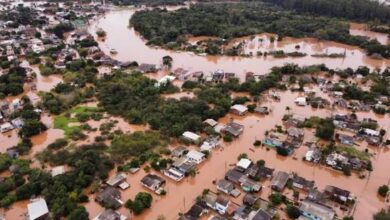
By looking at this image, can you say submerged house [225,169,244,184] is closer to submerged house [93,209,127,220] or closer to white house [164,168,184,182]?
white house [164,168,184,182]

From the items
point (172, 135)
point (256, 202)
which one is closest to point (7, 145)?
point (172, 135)

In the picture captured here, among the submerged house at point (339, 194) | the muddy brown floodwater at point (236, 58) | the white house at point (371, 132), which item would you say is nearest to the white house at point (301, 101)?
the white house at point (371, 132)

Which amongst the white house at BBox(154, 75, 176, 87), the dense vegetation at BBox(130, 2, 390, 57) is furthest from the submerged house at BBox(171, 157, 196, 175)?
the dense vegetation at BBox(130, 2, 390, 57)

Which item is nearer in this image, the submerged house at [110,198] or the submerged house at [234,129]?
the submerged house at [110,198]

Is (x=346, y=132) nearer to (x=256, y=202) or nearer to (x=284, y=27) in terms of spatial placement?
(x=256, y=202)

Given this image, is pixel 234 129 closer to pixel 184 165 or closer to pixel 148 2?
pixel 184 165

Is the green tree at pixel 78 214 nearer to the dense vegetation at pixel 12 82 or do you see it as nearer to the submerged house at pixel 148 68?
the dense vegetation at pixel 12 82
